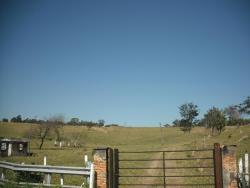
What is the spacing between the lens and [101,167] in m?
14.1

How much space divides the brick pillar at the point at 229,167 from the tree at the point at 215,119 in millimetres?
75945

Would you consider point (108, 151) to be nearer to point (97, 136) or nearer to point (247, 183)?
point (247, 183)

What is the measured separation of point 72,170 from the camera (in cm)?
1475

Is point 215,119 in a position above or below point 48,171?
above

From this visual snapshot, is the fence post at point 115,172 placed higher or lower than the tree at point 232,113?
lower

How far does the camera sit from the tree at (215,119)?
86812mm

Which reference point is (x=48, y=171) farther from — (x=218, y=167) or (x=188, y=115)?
(x=188, y=115)

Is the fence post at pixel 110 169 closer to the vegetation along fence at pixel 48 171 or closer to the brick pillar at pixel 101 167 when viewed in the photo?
the brick pillar at pixel 101 167

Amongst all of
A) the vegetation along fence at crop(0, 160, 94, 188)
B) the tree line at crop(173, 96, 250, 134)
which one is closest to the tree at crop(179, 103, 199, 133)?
the tree line at crop(173, 96, 250, 134)

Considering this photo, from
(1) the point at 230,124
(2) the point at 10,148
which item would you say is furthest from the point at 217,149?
(1) the point at 230,124

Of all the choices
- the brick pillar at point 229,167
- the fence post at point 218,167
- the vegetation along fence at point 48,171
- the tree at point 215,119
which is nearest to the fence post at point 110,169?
the vegetation along fence at point 48,171

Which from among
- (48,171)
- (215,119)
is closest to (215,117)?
(215,119)

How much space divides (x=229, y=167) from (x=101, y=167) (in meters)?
4.63

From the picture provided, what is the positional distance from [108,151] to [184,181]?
8.07 m
